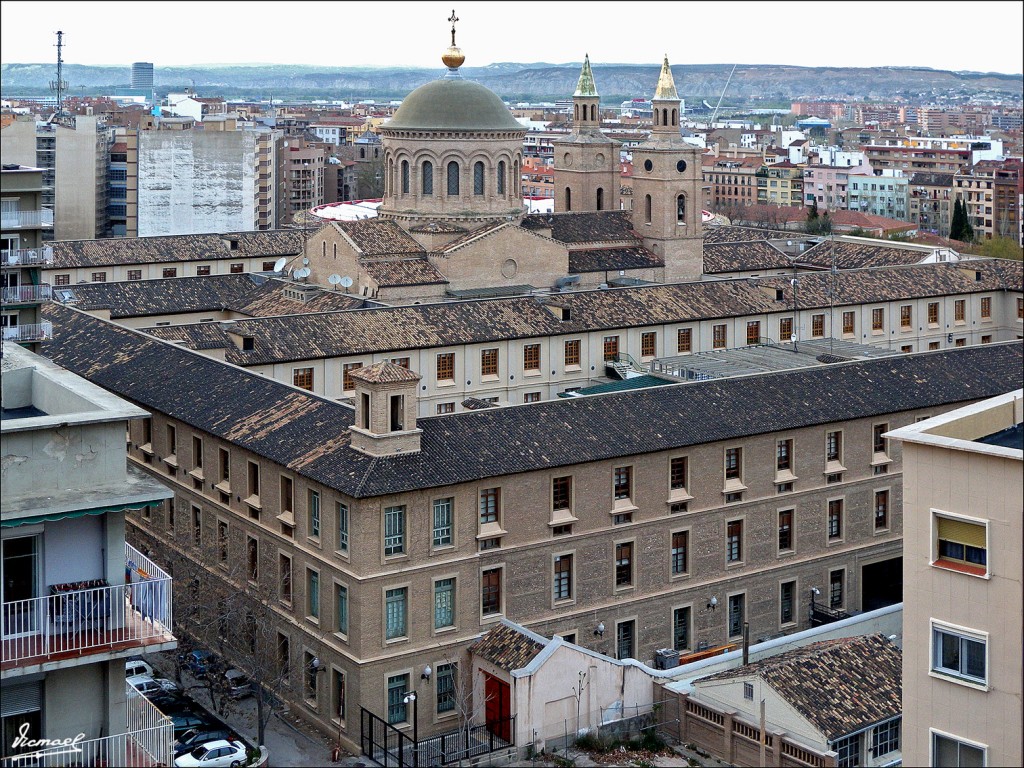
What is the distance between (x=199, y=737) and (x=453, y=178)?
1393 inches

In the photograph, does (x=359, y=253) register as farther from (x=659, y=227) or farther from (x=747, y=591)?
(x=747, y=591)

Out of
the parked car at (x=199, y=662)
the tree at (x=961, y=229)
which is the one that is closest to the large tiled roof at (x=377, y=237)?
the parked car at (x=199, y=662)

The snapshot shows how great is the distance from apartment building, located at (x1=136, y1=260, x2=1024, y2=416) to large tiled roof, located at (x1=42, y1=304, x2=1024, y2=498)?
15.8 ft

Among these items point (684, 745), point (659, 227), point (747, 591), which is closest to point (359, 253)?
point (659, 227)

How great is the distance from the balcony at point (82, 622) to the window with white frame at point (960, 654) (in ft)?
31.9

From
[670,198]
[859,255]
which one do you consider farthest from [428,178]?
[859,255]

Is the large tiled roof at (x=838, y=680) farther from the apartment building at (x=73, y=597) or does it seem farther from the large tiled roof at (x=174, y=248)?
the large tiled roof at (x=174, y=248)

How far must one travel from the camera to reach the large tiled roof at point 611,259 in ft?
221

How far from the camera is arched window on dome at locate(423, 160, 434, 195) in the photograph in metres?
64.9

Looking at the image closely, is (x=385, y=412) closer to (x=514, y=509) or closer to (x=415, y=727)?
(x=514, y=509)

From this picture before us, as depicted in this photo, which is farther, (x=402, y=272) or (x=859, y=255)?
(x=859, y=255)

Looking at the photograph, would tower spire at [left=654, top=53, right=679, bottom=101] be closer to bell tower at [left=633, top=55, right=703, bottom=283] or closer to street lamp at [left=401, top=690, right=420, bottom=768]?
bell tower at [left=633, top=55, right=703, bottom=283]

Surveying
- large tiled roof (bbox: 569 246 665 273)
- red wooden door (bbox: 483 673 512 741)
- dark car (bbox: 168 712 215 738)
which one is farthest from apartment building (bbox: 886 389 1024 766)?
large tiled roof (bbox: 569 246 665 273)

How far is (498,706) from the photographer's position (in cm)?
3506
